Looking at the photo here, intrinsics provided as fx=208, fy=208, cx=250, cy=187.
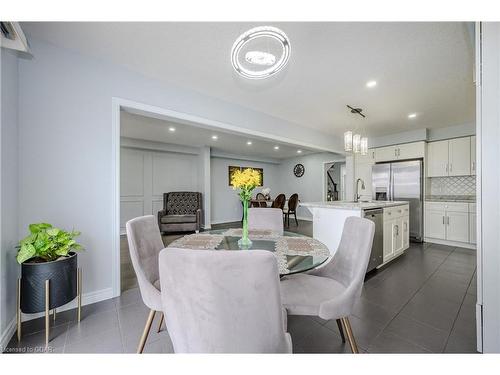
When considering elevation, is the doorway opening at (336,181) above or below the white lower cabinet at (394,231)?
above

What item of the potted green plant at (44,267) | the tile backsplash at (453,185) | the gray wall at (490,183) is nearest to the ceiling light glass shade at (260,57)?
the gray wall at (490,183)

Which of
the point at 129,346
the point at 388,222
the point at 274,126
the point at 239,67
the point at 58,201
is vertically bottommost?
the point at 129,346

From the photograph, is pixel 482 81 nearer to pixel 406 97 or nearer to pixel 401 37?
pixel 401 37

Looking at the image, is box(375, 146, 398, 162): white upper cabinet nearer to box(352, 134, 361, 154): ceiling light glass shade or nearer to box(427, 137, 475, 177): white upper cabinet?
box(427, 137, 475, 177): white upper cabinet

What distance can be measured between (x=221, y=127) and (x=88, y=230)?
196 cm

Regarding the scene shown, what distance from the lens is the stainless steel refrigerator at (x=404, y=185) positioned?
423cm

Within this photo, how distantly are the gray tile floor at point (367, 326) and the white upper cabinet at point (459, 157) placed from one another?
2.59m

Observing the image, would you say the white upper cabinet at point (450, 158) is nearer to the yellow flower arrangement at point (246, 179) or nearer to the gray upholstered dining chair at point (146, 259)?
the yellow flower arrangement at point (246, 179)

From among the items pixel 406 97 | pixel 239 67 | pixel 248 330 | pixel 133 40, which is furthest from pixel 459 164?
pixel 133 40

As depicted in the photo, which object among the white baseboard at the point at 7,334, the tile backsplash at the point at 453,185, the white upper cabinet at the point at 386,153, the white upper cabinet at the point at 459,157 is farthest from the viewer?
the white upper cabinet at the point at 386,153

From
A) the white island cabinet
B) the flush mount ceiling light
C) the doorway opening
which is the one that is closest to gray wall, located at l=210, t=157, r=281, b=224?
the doorway opening

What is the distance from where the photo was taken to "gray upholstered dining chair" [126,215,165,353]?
1.27m

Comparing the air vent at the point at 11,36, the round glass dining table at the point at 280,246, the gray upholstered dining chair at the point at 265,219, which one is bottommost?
the round glass dining table at the point at 280,246

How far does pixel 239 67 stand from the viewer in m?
1.36
